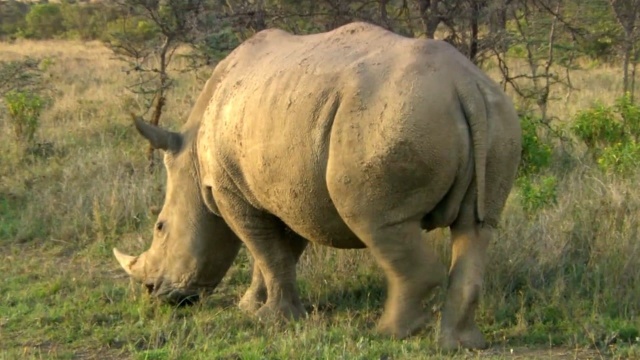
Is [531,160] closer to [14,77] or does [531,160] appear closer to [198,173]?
[198,173]

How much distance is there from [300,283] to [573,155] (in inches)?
146

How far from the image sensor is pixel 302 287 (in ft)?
21.2

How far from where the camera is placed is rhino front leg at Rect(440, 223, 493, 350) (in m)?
4.86

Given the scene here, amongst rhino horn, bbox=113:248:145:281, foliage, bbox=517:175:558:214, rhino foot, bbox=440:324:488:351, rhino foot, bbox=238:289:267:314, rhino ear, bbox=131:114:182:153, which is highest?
rhino ear, bbox=131:114:182:153

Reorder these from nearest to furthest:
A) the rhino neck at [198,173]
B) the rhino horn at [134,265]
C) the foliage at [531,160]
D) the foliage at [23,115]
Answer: the rhino neck at [198,173]
the rhino horn at [134,265]
the foliage at [531,160]
the foliage at [23,115]

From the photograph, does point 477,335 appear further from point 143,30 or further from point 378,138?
point 143,30

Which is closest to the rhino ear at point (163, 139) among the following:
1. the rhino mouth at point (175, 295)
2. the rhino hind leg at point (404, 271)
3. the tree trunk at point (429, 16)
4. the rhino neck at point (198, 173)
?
the rhino neck at point (198, 173)

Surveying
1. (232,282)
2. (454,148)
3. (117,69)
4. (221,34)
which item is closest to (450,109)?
(454,148)

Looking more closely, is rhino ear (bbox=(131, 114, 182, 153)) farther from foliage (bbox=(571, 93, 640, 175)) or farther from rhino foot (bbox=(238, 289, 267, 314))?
foliage (bbox=(571, 93, 640, 175))

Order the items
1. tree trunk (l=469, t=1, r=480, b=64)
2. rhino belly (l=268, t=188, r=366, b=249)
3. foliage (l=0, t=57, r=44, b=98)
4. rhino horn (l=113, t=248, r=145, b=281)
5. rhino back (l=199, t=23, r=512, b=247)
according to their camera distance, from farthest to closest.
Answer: foliage (l=0, t=57, r=44, b=98) < tree trunk (l=469, t=1, r=480, b=64) < rhino horn (l=113, t=248, r=145, b=281) < rhino belly (l=268, t=188, r=366, b=249) < rhino back (l=199, t=23, r=512, b=247)

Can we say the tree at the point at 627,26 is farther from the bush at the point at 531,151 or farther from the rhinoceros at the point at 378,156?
the rhinoceros at the point at 378,156

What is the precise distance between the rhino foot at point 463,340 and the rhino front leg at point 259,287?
1431 millimetres

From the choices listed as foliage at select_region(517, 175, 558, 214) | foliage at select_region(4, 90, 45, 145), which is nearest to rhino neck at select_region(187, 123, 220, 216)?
foliage at select_region(517, 175, 558, 214)

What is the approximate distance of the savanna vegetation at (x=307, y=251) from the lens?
17.1ft
